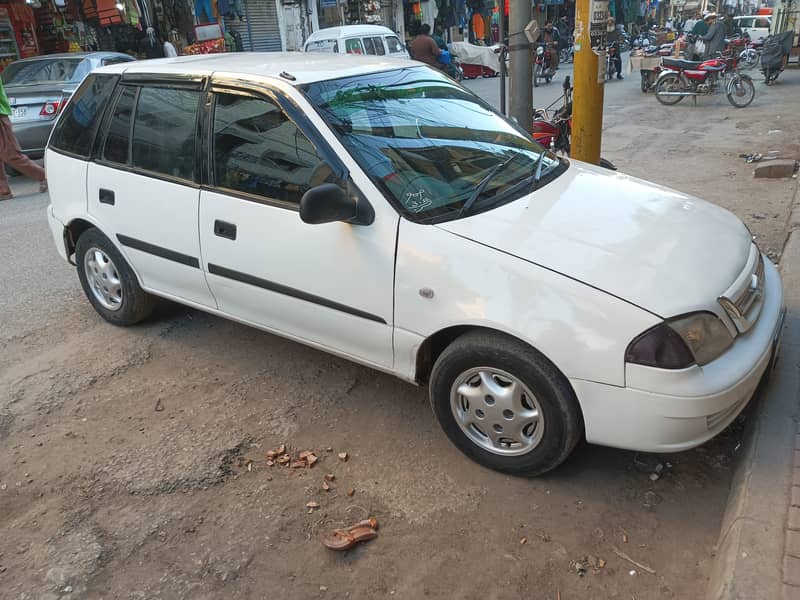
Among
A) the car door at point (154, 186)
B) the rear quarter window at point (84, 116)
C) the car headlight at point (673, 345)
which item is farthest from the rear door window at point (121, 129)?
the car headlight at point (673, 345)

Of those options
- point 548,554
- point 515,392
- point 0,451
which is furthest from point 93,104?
point 548,554

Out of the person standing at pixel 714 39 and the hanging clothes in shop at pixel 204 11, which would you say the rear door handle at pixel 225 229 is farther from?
the hanging clothes in shop at pixel 204 11

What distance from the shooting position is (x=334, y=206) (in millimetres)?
2848

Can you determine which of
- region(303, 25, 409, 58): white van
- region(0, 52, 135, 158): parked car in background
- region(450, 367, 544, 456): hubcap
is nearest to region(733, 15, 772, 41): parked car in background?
region(303, 25, 409, 58): white van

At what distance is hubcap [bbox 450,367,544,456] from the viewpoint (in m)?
2.77

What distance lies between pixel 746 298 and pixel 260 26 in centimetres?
2287

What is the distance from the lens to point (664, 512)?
275 centimetres

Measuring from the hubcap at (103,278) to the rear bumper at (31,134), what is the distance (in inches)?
231

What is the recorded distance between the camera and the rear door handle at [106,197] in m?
4.04

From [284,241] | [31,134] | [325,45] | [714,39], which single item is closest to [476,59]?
[325,45]

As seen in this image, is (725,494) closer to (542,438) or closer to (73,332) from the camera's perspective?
(542,438)

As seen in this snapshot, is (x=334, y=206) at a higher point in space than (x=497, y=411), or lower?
higher

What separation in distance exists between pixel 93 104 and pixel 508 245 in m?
2.97

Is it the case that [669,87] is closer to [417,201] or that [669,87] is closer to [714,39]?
[714,39]
